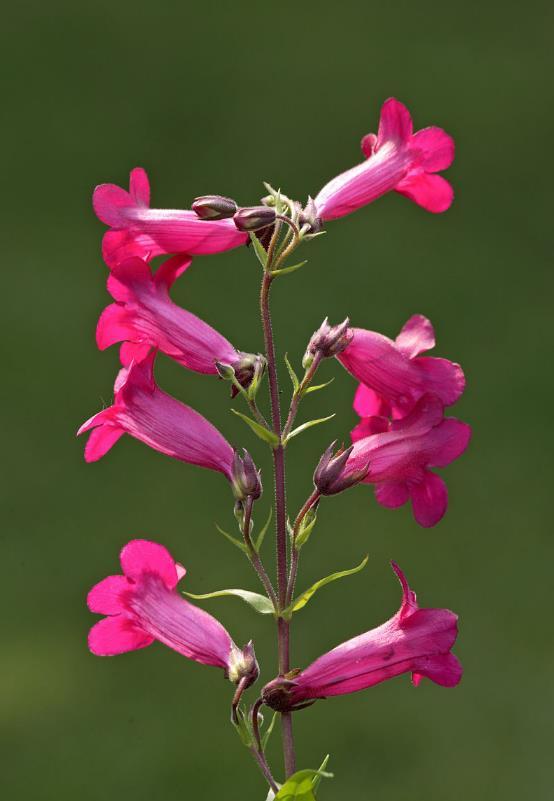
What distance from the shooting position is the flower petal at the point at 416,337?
1268 mm

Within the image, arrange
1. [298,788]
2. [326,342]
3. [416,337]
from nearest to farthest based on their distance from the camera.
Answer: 1. [298,788]
2. [326,342]
3. [416,337]

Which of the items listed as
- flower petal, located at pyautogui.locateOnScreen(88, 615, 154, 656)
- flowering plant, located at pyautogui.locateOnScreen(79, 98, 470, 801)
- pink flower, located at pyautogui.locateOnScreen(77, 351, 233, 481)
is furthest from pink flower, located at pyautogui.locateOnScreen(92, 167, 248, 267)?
flower petal, located at pyautogui.locateOnScreen(88, 615, 154, 656)

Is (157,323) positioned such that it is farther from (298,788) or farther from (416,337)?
(298,788)

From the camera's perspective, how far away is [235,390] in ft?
3.86

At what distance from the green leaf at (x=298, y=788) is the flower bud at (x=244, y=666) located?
Result: 93 millimetres

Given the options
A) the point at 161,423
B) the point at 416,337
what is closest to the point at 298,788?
the point at 161,423

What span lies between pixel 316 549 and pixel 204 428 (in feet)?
5.61

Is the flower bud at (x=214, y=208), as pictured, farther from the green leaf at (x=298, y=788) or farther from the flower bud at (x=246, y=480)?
the green leaf at (x=298, y=788)

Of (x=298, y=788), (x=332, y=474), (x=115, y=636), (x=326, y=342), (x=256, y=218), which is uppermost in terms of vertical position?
(x=256, y=218)

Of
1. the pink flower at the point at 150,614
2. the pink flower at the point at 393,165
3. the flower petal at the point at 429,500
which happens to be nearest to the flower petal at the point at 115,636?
the pink flower at the point at 150,614

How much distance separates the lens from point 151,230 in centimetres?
120

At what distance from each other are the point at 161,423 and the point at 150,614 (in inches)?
6.6

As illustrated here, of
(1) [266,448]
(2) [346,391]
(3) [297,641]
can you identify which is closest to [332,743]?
(3) [297,641]

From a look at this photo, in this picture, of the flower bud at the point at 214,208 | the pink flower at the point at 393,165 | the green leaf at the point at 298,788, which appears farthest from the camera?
the pink flower at the point at 393,165
